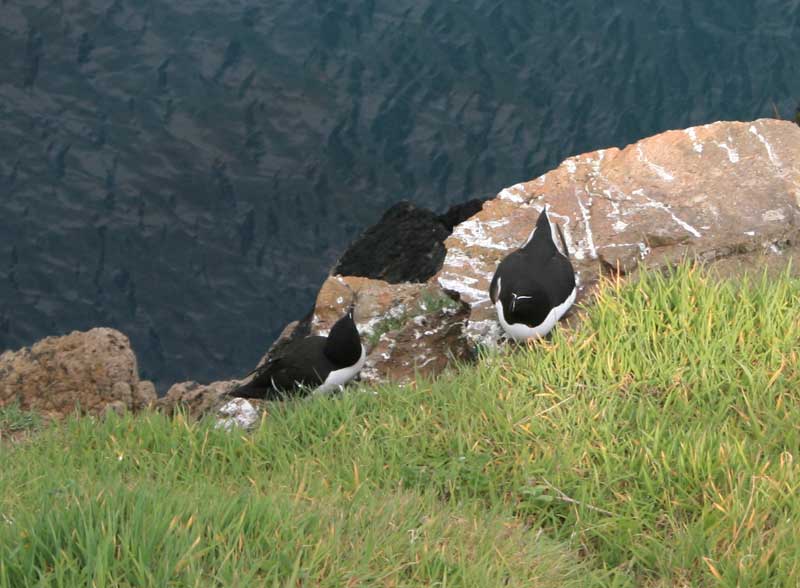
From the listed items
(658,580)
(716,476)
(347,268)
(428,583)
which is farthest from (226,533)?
(347,268)

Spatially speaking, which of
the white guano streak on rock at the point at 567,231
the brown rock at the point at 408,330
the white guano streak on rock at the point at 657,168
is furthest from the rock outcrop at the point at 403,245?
the white guano streak on rock at the point at 657,168

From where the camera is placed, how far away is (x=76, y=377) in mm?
7477

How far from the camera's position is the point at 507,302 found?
6.04m

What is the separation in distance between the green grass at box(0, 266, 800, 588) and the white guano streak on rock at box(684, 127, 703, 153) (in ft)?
5.26

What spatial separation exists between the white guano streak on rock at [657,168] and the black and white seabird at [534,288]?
1.17m

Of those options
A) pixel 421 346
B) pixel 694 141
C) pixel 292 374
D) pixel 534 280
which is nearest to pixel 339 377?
pixel 292 374

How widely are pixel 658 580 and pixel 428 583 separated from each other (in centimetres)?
109

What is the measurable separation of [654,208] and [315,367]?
100 inches

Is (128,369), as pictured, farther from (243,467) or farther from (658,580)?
Answer: (658,580)

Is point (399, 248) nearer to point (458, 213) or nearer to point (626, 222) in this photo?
point (458, 213)

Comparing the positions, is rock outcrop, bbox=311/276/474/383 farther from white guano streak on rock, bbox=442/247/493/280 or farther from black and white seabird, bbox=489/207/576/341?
black and white seabird, bbox=489/207/576/341

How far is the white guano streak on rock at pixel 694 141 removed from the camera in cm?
746

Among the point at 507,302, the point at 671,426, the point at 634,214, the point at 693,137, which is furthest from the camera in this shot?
the point at 693,137

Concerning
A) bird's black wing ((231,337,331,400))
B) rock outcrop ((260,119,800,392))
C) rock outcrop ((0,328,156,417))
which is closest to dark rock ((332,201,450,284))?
rock outcrop ((260,119,800,392))
